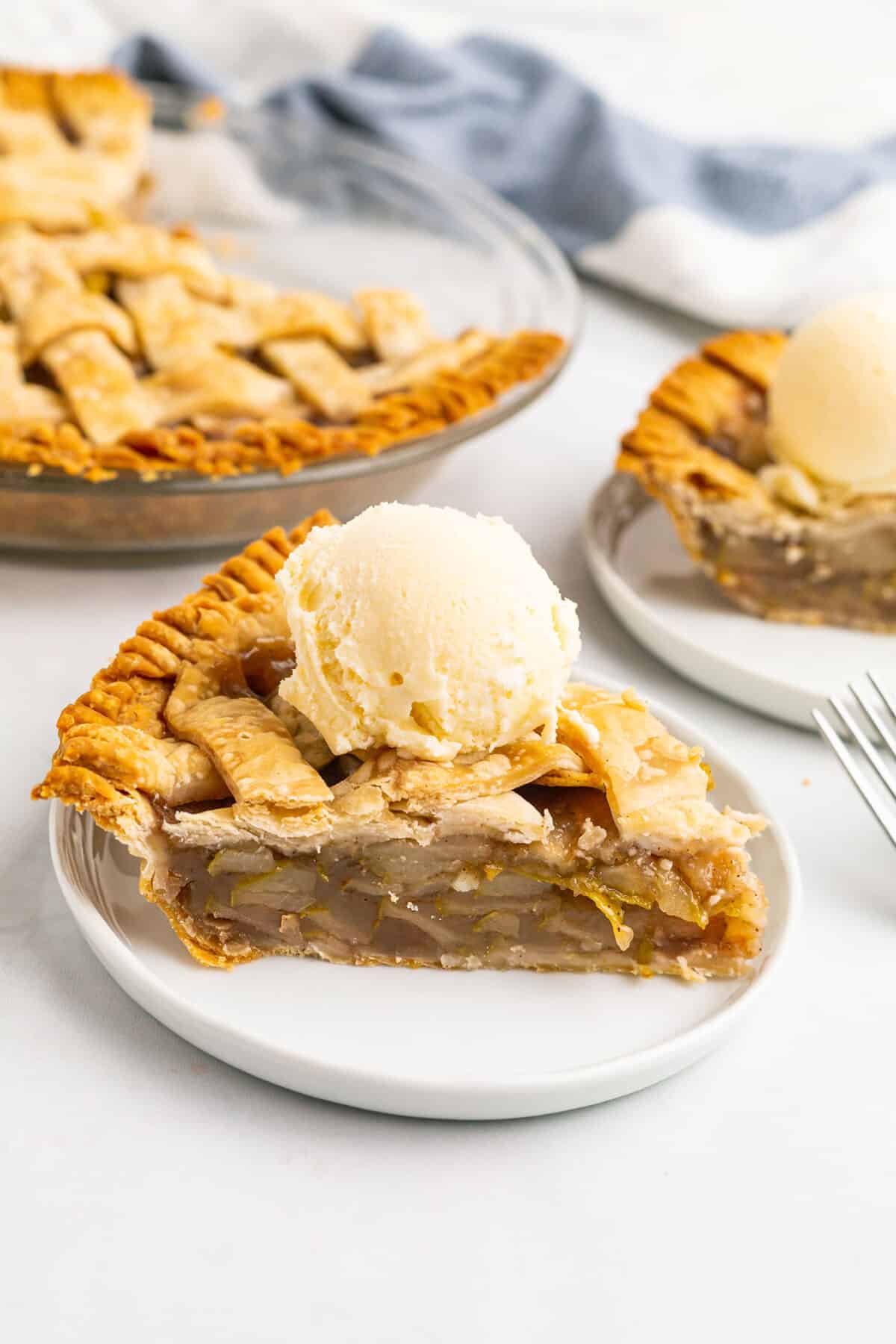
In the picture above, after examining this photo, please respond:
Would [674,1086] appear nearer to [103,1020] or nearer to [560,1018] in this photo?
[560,1018]

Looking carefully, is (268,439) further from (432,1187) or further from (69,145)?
(69,145)

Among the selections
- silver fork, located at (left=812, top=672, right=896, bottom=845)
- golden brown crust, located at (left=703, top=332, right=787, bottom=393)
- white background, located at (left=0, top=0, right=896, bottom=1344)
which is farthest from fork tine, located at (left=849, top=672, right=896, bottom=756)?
golden brown crust, located at (left=703, top=332, right=787, bottom=393)

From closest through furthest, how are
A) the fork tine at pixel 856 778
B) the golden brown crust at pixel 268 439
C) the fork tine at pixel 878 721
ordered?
the fork tine at pixel 856 778 → the fork tine at pixel 878 721 → the golden brown crust at pixel 268 439

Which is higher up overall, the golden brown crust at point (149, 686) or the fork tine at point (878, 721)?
the fork tine at point (878, 721)

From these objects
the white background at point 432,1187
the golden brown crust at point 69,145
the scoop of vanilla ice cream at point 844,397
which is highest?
the scoop of vanilla ice cream at point 844,397

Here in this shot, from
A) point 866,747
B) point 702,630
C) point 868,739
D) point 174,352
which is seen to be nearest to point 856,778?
point 866,747

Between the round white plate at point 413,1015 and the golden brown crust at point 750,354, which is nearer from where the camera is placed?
the round white plate at point 413,1015

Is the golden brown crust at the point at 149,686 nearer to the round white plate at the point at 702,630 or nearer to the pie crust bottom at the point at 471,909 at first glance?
the pie crust bottom at the point at 471,909

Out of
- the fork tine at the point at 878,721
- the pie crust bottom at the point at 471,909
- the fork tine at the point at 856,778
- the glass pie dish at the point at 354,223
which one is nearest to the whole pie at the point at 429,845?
the pie crust bottom at the point at 471,909

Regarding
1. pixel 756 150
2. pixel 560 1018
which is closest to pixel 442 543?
pixel 560 1018
